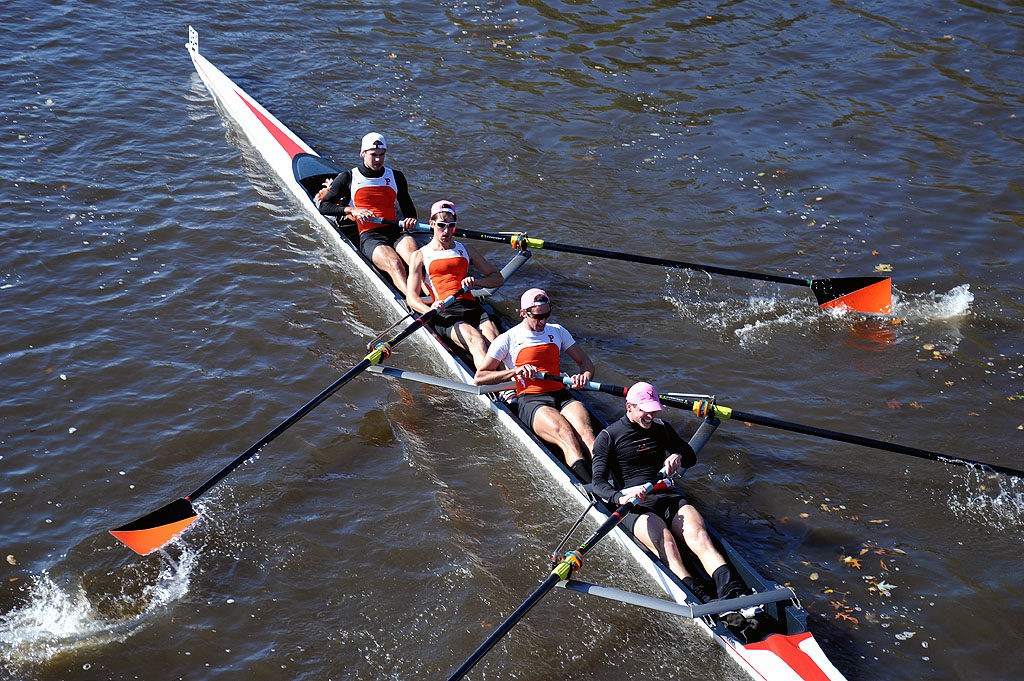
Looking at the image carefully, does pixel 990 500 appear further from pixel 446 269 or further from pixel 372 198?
pixel 372 198

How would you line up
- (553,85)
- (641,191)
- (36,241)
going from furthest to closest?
(553,85), (641,191), (36,241)

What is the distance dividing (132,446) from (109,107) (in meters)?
8.02

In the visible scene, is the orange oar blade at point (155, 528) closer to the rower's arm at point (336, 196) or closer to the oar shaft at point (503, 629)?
the oar shaft at point (503, 629)

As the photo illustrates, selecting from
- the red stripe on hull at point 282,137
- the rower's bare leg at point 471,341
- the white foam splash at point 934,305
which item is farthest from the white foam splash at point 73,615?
the white foam splash at point 934,305

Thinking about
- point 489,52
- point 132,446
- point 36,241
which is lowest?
point 132,446

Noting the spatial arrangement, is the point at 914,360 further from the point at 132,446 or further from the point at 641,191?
the point at 132,446

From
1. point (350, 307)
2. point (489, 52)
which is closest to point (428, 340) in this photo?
point (350, 307)

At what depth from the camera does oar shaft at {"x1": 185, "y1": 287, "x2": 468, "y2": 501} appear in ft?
24.7

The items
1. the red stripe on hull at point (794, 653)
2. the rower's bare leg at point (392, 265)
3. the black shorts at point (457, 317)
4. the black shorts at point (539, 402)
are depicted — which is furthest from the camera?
the rower's bare leg at point (392, 265)

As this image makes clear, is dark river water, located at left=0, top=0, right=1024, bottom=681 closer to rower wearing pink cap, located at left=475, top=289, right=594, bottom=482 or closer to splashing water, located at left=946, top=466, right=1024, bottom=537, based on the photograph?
splashing water, located at left=946, top=466, right=1024, bottom=537

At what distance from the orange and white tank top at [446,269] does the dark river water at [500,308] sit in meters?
0.76

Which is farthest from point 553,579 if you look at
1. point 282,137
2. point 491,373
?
point 282,137

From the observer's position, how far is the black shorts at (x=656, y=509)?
7.10 meters

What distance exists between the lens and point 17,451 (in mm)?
8195
